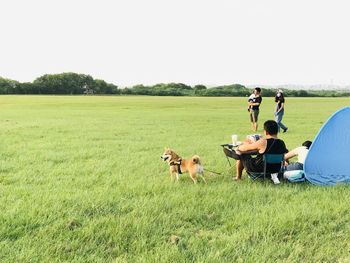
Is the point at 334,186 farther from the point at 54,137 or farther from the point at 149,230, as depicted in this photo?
the point at 54,137

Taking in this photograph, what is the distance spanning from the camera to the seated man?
7453 millimetres

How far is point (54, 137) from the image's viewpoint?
604 inches

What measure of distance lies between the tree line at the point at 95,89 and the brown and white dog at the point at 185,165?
306 feet

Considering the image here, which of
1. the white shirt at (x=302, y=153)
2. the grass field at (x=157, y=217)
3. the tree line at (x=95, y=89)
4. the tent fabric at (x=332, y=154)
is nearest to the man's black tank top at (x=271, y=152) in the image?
the grass field at (x=157, y=217)

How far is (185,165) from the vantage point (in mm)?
7633

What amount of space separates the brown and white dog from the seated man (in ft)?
2.85

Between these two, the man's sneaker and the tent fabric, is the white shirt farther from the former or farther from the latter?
the man's sneaker

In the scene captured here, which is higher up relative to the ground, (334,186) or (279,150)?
(279,150)

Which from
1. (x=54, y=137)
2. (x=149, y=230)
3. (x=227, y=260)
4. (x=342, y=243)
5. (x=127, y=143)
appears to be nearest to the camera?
(x=227, y=260)

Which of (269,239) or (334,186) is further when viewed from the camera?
(334,186)

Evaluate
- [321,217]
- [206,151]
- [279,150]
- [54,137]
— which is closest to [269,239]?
[321,217]

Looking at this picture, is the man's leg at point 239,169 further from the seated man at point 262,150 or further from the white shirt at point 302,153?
the white shirt at point 302,153

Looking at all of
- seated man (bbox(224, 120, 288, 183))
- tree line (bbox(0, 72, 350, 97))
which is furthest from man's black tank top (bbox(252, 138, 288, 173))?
tree line (bbox(0, 72, 350, 97))

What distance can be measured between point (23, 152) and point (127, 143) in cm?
363
